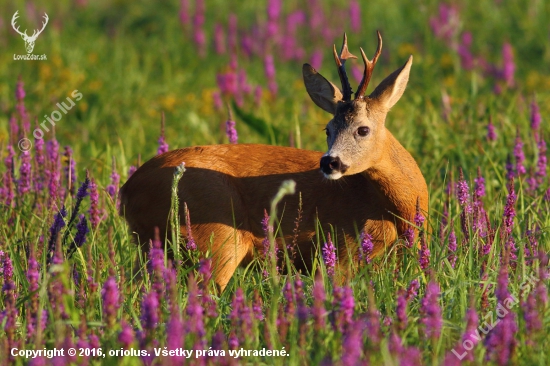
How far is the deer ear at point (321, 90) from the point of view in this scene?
18.1 feet

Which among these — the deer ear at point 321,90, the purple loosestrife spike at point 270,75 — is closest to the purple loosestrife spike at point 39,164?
the deer ear at point 321,90

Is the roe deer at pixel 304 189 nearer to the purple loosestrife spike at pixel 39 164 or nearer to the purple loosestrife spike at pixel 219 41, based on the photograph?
the purple loosestrife spike at pixel 39 164

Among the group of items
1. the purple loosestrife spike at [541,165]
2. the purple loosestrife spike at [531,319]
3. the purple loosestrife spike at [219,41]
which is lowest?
the purple loosestrife spike at [531,319]

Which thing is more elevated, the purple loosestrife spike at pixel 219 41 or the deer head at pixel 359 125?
the purple loosestrife spike at pixel 219 41

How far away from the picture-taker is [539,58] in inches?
471

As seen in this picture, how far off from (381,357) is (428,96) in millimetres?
5953

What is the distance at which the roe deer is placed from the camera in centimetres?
514

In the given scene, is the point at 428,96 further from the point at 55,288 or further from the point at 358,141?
the point at 55,288

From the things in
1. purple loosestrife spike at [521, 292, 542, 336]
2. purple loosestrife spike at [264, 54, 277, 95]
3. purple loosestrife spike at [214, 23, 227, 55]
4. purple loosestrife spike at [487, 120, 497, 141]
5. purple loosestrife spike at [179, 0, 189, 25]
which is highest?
purple loosestrife spike at [179, 0, 189, 25]

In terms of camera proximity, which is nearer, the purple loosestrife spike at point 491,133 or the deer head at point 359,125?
the deer head at point 359,125

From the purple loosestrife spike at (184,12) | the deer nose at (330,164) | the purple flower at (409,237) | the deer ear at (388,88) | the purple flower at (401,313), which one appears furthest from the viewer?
the purple loosestrife spike at (184,12)

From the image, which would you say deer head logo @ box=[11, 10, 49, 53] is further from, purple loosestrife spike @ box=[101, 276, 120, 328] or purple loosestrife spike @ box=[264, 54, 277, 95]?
purple loosestrife spike @ box=[101, 276, 120, 328]

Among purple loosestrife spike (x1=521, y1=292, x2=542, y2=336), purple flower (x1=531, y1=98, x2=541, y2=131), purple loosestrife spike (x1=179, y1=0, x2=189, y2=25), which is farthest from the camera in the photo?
purple loosestrife spike (x1=179, y1=0, x2=189, y2=25)

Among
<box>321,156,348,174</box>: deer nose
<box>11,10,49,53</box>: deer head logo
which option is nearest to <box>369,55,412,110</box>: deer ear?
<box>321,156,348,174</box>: deer nose
